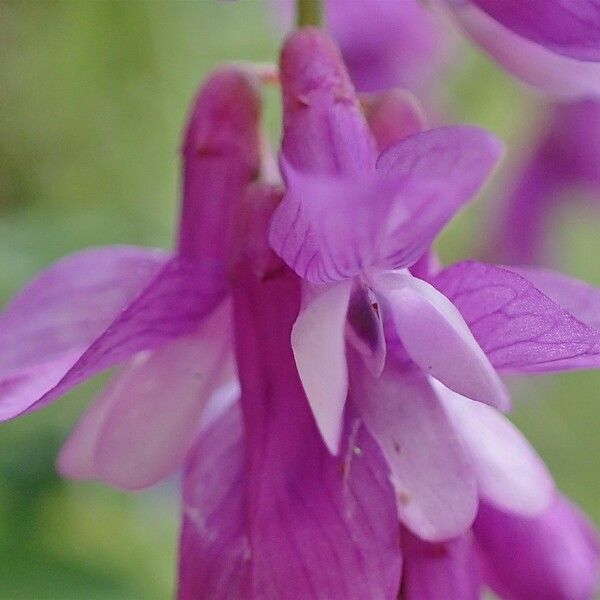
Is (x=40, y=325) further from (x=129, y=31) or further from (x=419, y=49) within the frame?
(x=419, y=49)

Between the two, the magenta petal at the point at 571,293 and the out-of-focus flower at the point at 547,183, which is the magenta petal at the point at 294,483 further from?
the out-of-focus flower at the point at 547,183

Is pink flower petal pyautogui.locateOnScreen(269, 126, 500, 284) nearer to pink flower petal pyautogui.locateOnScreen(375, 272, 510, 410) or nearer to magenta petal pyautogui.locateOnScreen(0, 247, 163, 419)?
pink flower petal pyautogui.locateOnScreen(375, 272, 510, 410)

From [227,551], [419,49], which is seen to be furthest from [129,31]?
[227,551]

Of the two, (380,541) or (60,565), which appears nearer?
(380,541)

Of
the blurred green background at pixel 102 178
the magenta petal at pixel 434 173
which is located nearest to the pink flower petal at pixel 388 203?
the magenta petal at pixel 434 173

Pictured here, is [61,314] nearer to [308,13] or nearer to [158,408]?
[158,408]

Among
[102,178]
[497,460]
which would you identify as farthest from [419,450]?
[102,178]
